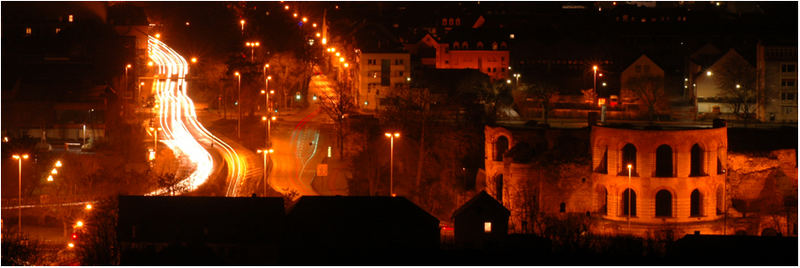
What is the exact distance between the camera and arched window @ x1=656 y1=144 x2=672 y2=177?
44.9 meters

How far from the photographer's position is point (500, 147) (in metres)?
49.3

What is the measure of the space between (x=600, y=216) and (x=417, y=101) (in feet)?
45.6

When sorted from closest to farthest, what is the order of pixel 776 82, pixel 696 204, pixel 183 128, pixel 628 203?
pixel 628 203 → pixel 696 204 → pixel 183 128 → pixel 776 82

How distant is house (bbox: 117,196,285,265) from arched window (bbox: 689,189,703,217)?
15411 mm

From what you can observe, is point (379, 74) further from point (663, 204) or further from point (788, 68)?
point (663, 204)

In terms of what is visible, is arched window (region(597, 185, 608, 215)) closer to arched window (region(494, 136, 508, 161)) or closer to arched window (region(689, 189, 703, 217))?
arched window (region(689, 189, 703, 217))

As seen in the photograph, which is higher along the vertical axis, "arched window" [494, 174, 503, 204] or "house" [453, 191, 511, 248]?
"arched window" [494, 174, 503, 204]

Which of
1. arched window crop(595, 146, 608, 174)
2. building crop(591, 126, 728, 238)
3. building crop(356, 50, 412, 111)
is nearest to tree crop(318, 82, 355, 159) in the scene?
building crop(356, 50, 412, 111)

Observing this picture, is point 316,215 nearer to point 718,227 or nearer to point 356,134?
point 718,227

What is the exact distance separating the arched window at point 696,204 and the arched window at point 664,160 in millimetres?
1269

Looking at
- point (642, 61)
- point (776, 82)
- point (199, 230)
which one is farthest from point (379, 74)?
point (199, 230)

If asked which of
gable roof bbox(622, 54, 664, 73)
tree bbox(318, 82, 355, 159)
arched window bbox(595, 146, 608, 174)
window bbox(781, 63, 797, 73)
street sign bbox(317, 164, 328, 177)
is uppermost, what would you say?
gable roof bbox(622, 54, 664, 73)

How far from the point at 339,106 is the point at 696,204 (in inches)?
667

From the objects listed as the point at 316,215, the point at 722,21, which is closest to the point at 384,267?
the point at 316,215
